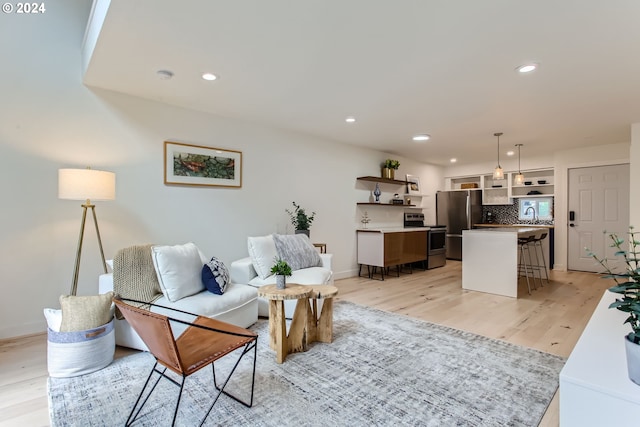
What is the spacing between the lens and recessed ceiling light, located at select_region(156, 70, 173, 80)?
2841mm

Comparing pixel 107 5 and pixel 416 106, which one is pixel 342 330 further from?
pixel 107 5

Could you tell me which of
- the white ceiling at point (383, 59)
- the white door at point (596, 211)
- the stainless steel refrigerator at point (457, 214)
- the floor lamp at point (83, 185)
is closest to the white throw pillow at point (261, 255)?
the floor lamp at point (83, 185)

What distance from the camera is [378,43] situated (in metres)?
2.34

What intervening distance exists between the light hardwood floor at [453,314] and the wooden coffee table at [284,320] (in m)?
1.24

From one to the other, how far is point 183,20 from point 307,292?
209cm

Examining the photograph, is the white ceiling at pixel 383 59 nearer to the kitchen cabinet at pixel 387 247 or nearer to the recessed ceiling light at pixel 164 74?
the recessed ceiling light at pixel 164 74

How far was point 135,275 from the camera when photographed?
2.77 meters

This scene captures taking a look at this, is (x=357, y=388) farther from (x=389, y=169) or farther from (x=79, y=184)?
(x=389, y=169)

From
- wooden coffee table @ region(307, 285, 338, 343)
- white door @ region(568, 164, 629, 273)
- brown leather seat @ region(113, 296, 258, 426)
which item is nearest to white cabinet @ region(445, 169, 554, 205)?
white door @ region(568, 164, 629, 273)

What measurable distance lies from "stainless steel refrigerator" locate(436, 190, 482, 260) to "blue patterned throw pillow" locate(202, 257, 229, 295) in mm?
6196

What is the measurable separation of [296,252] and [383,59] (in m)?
2.37

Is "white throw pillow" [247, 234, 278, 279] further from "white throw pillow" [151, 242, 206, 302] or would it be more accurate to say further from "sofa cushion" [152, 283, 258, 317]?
"white throw pillow" [151, 242, 206, 302]

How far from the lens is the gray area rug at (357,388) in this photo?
5.87 feet

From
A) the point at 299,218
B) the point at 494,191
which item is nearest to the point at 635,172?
the point at 494,191
